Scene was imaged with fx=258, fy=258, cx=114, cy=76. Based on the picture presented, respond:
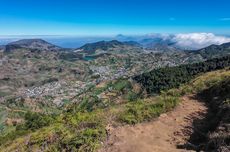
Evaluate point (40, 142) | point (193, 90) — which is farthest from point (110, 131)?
point (193, 90)

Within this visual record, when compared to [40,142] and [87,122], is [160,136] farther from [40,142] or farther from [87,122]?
[40,142]

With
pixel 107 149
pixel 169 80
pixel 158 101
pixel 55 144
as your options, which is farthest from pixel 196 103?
pixel 169 80

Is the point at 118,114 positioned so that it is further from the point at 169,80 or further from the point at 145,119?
the point at 169,80

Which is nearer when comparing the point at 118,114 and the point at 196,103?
the point at 118,114

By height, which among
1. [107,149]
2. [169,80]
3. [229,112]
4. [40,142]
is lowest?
[169,80]

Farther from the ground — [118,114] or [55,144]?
[118,114]

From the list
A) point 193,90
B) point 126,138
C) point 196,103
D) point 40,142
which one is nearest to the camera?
point 126,138

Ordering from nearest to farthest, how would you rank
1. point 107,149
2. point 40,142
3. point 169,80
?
point 107,149 → point 40,142 → point 169,80
